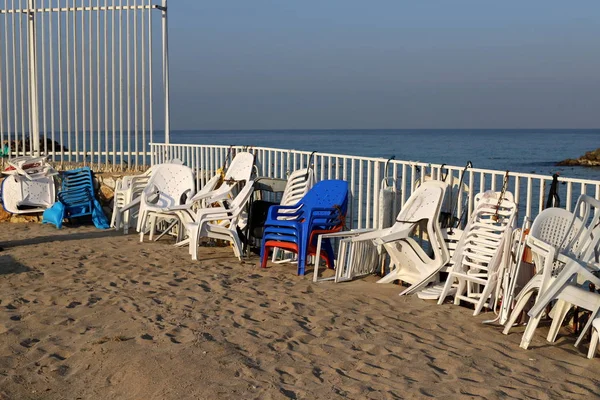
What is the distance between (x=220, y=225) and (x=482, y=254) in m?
3.29

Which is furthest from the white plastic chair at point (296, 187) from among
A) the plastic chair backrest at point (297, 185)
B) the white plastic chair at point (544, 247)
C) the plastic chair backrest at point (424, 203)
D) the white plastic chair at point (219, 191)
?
the white plastic chair at point (544, 247)

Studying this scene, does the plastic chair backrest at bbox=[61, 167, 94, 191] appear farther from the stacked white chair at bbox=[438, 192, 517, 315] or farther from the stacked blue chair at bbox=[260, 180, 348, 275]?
the stacked white chair at bbox=[438, 192, 517, 315]

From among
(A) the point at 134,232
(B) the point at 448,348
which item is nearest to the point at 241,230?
(A) the point at 134,232

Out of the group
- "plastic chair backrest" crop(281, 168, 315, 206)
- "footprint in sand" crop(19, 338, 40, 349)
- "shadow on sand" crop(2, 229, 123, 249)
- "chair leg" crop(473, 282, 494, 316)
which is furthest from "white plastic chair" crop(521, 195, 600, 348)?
"shadow on sand" crop(2, 229, 123, 249)

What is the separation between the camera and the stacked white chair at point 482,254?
5.64 metres

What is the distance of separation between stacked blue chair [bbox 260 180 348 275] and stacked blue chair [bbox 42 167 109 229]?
3974 mm

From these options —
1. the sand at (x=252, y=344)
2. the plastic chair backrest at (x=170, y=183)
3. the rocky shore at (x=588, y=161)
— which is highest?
the plastic chair backrest at (x=170, y=183)

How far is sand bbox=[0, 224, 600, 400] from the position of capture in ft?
13.4

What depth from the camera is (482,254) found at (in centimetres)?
590

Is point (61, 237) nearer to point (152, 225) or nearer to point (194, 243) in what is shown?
point (152, 225)

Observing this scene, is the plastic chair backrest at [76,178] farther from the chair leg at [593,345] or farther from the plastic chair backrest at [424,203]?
the chair leg at [593,345]

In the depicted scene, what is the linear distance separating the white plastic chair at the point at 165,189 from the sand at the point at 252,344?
2.31 m

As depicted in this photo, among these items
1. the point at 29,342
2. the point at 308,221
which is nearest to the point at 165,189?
the point at 308,221

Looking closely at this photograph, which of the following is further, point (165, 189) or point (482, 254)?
point (165, 189)
